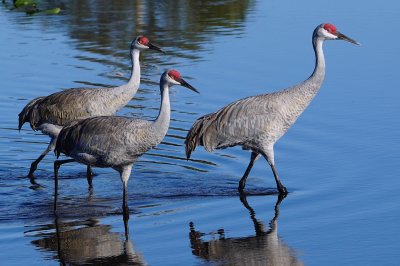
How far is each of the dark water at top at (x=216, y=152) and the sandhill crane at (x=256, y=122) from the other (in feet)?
1.47

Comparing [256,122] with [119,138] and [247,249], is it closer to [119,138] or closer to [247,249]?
[119,138]

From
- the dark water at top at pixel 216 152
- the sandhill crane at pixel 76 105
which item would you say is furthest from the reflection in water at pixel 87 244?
the sandhill crane at pixel 76 105

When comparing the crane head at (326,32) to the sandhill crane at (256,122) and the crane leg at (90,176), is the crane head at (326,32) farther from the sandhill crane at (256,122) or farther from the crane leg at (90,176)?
the crane leg at (90,176)

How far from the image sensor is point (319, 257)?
378 inches

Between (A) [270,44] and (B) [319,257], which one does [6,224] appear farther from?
(A) [270,44]

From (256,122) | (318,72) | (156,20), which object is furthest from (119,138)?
(156,20)

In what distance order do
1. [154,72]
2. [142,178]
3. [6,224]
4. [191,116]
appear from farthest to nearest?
1. [154,72]
2. [191,116]
3. [142,178]
4. [6,224]

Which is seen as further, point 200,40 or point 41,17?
point 41,17

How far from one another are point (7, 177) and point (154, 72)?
15.8 feet

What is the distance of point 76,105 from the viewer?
13.0 metres

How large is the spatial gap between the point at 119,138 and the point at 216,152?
270cm

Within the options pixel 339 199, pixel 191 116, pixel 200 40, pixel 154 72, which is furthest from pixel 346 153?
pixel 200 40

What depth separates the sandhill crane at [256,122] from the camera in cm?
1209

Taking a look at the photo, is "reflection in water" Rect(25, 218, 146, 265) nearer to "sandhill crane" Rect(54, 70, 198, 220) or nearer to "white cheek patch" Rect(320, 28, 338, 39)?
"sandhill crane" Rect(54, 70, 198, 220)
